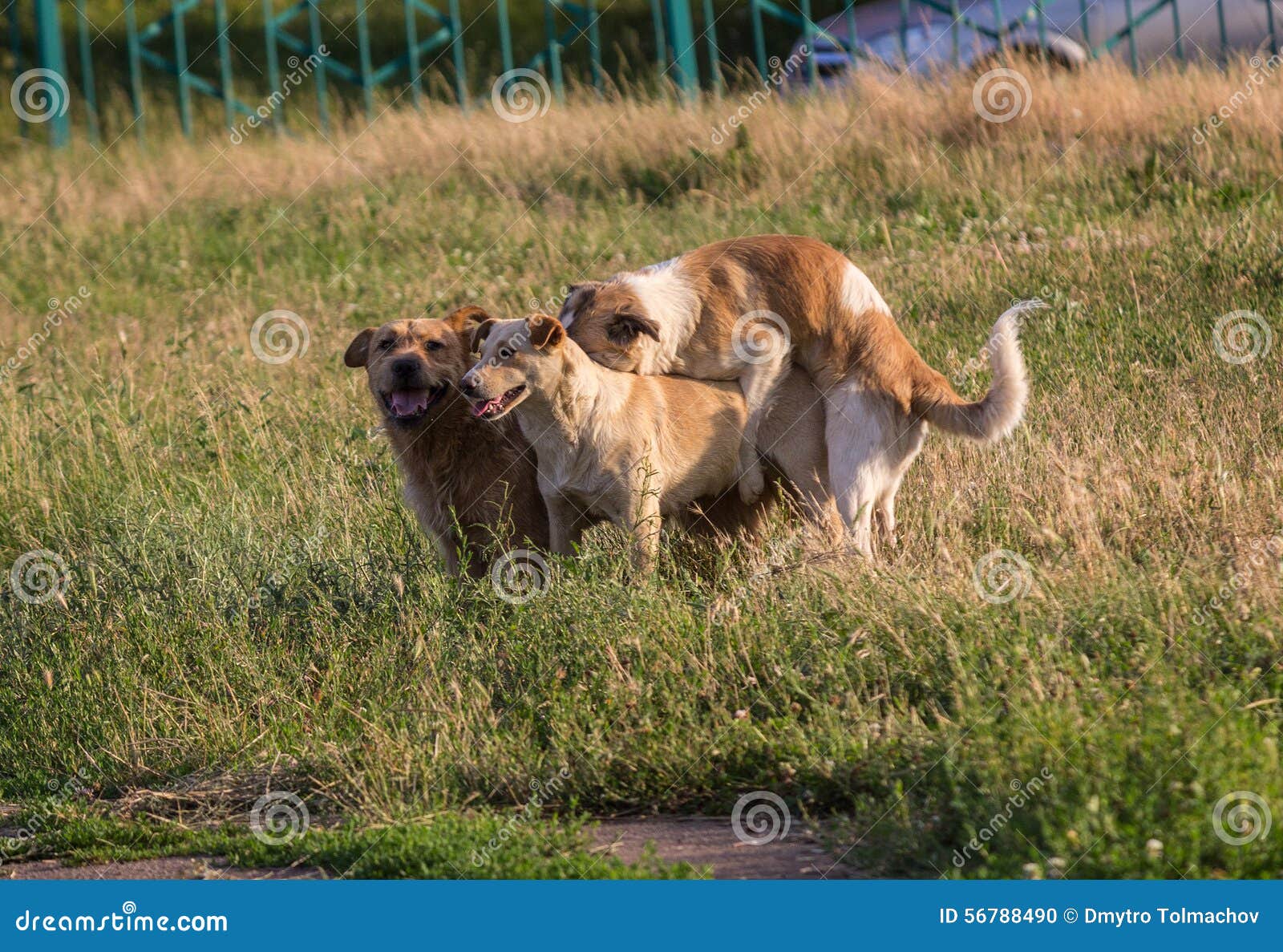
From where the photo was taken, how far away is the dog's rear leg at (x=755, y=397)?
6723 millimetres

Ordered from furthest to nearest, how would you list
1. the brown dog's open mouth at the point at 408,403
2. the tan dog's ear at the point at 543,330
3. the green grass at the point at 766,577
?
1. the brown dog's open mouth at the point at 408,403
2. the tan dog's ear at the point at 543,330
3. the green grass at the point at 766,577

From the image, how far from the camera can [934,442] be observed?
8117 millimetres

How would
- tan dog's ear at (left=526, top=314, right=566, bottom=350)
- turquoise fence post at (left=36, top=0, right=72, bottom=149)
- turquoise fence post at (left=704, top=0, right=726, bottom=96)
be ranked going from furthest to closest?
1. turquoise fence post at (left=36, top=0, right=72, bottom=149)
2. turquoise fence post at (left=704, top=0, right=726, bottom=96)
3. tan dog's ear at (left=526, top=314, right=566, bottom=350)

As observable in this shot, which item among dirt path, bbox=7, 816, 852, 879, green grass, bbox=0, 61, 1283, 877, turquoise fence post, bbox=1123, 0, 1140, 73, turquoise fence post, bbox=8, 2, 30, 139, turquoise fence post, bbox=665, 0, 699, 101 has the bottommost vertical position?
dirt path, bbox=7, 816, 852, 879

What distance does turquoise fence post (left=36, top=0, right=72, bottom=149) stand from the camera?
55.4 ft

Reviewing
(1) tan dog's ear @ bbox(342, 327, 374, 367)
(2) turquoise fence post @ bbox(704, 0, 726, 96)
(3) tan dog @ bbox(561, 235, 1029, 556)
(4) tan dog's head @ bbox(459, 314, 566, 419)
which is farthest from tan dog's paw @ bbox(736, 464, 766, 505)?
(2) turquoise fence post @ bbox(704, 0, 726, 96)

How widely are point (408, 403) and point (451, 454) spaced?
0.29 metres

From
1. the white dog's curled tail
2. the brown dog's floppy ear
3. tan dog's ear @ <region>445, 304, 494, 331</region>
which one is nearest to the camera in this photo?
the brown dog's floppy ear

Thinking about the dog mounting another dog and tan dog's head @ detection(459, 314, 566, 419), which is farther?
the dog mounting another dog

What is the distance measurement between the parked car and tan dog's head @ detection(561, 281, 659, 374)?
9.25m

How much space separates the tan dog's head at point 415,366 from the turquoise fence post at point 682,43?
33.3 ft

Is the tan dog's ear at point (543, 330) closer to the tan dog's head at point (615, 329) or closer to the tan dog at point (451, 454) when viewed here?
the tan dog's head at point (615, 329)

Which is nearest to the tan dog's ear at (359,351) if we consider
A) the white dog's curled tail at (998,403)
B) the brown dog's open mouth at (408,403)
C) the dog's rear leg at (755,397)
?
the brown dog's open mouth at (408,403)

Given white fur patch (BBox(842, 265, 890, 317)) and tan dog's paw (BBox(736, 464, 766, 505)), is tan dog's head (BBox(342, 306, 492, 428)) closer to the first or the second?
tan dog's paw (BBox(736, 464, 766, 505))
